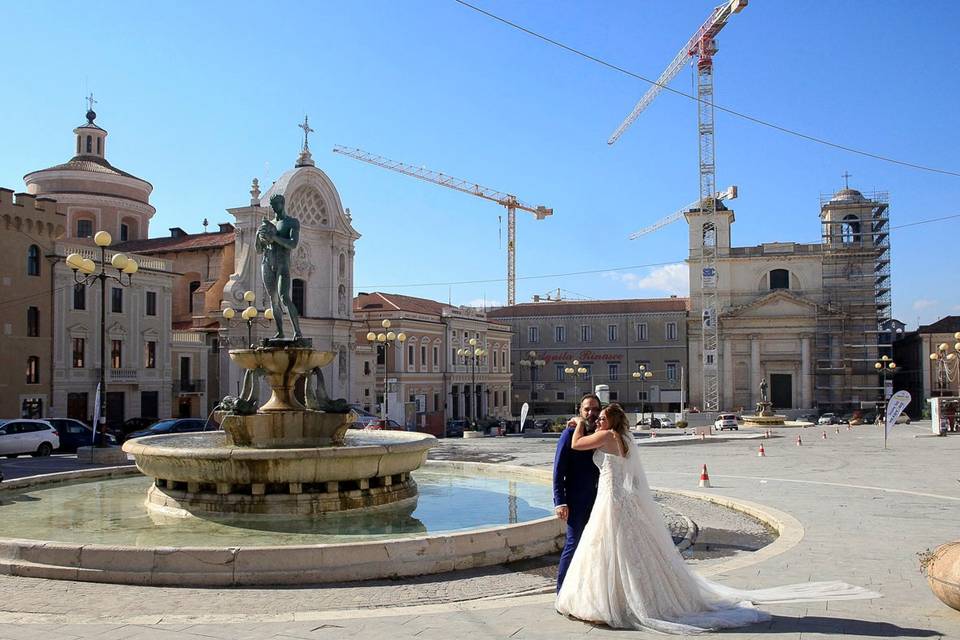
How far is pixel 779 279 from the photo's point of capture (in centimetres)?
7412

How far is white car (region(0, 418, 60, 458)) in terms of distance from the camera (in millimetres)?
24297

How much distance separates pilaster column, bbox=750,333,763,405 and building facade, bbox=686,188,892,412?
0.09 metres

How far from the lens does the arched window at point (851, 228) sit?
2827 inches

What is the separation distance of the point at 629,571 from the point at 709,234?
74.6m

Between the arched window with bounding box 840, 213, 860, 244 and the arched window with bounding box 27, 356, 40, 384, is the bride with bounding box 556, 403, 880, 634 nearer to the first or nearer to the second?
the arched window with bounding box 27, 356, 40, 384

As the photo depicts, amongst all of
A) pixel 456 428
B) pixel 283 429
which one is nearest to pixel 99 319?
pixel 456 428

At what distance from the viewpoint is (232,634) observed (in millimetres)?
5930

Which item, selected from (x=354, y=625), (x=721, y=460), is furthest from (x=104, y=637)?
(x=721, y=460)

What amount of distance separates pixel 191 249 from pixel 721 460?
37231mm

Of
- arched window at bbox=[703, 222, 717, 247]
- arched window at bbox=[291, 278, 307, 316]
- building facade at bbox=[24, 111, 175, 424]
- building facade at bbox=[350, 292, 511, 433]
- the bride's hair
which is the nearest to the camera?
the bride's hair

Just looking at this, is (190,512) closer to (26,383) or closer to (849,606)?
(849,606)

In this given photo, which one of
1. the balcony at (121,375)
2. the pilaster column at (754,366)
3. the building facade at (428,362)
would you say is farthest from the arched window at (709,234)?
the balcony at (121,375)

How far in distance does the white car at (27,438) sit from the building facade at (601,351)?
175 feet

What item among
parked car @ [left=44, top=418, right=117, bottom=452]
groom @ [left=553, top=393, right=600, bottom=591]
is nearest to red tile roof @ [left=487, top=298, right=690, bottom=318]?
parked car @ [left=44, top=418, right=117, bottom=452]
